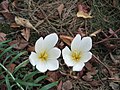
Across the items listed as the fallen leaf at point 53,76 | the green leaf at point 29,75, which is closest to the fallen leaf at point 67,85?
the fallen leaf at point 53,76

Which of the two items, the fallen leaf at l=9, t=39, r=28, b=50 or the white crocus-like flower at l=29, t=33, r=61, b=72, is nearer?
the white crocus-like flower at l=29, t=33, r=61, b=72

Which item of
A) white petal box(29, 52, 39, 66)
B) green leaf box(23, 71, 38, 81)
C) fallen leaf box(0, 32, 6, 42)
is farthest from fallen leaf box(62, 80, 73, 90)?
fallen leaf box(0, 32, 6, 42)

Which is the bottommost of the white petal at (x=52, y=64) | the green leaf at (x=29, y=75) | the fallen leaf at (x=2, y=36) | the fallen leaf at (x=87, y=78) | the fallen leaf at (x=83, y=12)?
the fallen leaf at (x=87, y=78)

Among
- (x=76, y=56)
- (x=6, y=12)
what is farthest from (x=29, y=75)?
(x=6, y=12)

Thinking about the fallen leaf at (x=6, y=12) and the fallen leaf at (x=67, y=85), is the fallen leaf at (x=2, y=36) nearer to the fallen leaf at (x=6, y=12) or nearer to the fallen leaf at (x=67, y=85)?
the fallen leaf at (x=6, y=12)

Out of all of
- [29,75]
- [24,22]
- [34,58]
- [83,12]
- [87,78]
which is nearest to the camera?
[34,58]

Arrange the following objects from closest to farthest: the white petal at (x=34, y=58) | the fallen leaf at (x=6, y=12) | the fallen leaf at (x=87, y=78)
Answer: the white petal at (x=34, y=58) → the fallen leaf at (x=87, y=78) → the fallen leaf at (x=6, y=12)

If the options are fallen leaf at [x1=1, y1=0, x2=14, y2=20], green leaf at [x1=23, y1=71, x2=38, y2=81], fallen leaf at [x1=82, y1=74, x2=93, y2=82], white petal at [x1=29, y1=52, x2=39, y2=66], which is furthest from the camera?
fallen leaf at [x1=1, y1=0, x2=14, y2=20]

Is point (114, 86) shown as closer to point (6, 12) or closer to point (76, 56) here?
point (76, 56)

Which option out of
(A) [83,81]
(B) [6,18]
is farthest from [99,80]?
(B) [6,18]

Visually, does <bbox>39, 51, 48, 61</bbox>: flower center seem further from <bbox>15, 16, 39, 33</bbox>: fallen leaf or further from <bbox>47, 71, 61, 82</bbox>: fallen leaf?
<bbox>15, 16, 39, 33</bbox>: fallen leaf
